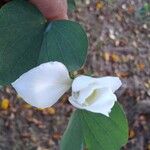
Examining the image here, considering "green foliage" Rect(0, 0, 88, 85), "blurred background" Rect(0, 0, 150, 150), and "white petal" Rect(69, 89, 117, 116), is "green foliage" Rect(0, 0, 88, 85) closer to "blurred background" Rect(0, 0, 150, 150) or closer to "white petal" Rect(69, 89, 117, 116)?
"white petal" Rect(69, 89, 117, 116)

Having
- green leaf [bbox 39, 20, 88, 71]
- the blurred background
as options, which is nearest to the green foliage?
green leaf [bbox 39, 20, 88, 71]

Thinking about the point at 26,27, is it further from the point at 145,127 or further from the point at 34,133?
the point at 145,127

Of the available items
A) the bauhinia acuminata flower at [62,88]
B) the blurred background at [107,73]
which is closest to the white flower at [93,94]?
the bauhinia acuminata flower at [62,88]

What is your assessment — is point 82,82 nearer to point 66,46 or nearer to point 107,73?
point 66,46

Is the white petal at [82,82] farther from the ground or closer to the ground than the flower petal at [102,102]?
farther from the ground

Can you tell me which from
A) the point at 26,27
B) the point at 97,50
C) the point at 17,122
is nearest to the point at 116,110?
the point at 26,27

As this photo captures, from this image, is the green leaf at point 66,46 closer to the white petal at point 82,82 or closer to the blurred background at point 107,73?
the white petal at point 82,82
